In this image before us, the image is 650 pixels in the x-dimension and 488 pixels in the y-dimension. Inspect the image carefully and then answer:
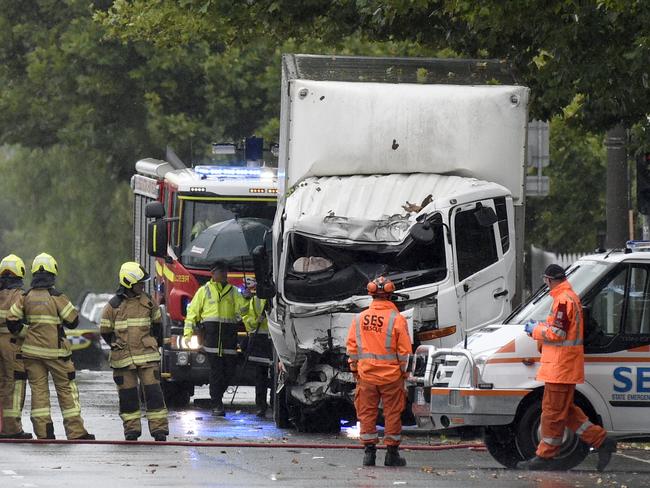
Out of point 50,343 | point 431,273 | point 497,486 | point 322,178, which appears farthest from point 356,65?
point 497,486

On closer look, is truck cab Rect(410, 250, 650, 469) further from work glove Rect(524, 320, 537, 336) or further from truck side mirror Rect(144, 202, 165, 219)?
truck side mirror Rect(144, 202, 165, 219)

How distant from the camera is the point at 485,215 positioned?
14.5 metres

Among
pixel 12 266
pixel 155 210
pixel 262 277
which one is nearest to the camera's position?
pixel 12 266

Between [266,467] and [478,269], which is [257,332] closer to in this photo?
[478,269]

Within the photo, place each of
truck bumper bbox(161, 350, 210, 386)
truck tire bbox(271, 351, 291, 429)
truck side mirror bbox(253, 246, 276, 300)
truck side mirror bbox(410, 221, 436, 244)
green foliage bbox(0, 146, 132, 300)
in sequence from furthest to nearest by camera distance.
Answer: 1. green foliage bbox(0, 146, 132, 300)
2. truck bumper bbox(161, 350, 210, 386)
3. truck tire bbox(271, 351, 291, 429)
4. truck side mirror bbox(253, 246, 276, 300)
5. truck side mirror bbox(410, 221, 436, 244)

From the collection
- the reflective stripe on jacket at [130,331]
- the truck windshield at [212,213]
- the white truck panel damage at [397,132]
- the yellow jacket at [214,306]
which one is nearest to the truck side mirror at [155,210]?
the yellow jacket at [214,306]

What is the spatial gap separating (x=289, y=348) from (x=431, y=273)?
146 centimetres

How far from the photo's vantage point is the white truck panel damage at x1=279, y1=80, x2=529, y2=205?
586 inches

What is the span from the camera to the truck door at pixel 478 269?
47.3ft

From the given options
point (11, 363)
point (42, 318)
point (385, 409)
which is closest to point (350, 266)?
point (385, 409)

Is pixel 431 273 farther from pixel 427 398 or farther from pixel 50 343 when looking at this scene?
pixel 50 343

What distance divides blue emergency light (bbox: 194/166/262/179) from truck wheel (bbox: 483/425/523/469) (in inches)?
286

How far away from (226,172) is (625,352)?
7.91 m

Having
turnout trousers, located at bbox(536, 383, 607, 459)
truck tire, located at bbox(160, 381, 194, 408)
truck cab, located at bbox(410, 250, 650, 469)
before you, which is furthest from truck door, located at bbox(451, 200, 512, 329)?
truck tire, located at bbox(160, 381, 194, 408)
